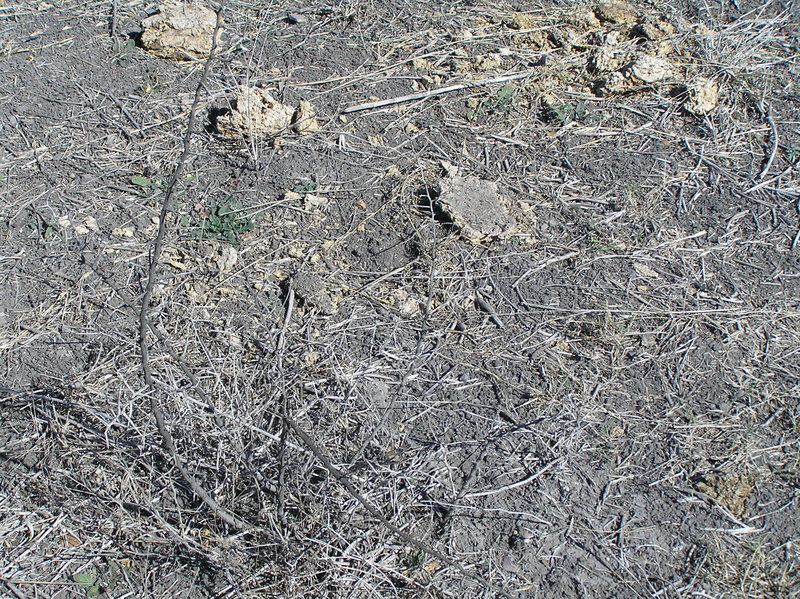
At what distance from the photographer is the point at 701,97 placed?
132 inches

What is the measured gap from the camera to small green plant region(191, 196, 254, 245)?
285cm

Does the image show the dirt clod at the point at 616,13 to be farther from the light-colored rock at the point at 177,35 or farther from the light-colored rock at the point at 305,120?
the light-colored rock at the point at 177,35

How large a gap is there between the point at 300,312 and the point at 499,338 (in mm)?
741

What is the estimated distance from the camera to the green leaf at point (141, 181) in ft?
9.96

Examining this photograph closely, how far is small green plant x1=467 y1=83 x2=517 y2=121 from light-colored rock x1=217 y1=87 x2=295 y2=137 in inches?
34.7

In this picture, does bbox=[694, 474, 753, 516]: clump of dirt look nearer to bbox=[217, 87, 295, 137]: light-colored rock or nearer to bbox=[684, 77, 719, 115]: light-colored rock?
bbox=[684, 77, 719, 115]: light-colored rock

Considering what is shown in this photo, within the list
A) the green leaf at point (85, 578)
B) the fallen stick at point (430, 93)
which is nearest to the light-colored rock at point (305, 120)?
the fallen stick at point (430, 93)

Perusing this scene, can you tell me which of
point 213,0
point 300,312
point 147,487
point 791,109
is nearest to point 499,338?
point 300,312

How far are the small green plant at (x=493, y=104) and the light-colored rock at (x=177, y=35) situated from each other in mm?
1433

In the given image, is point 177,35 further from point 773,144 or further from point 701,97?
point 773,144

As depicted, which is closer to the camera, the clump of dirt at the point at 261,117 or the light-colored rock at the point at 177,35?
the clump of dirt at the point at 261,117

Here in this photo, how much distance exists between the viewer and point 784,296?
8.82ft

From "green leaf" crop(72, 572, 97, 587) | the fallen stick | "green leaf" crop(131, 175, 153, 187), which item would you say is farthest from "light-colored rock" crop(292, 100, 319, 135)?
"green leaf" crop(72, 572, 97, 587)

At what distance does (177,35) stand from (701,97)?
2.65 metres
